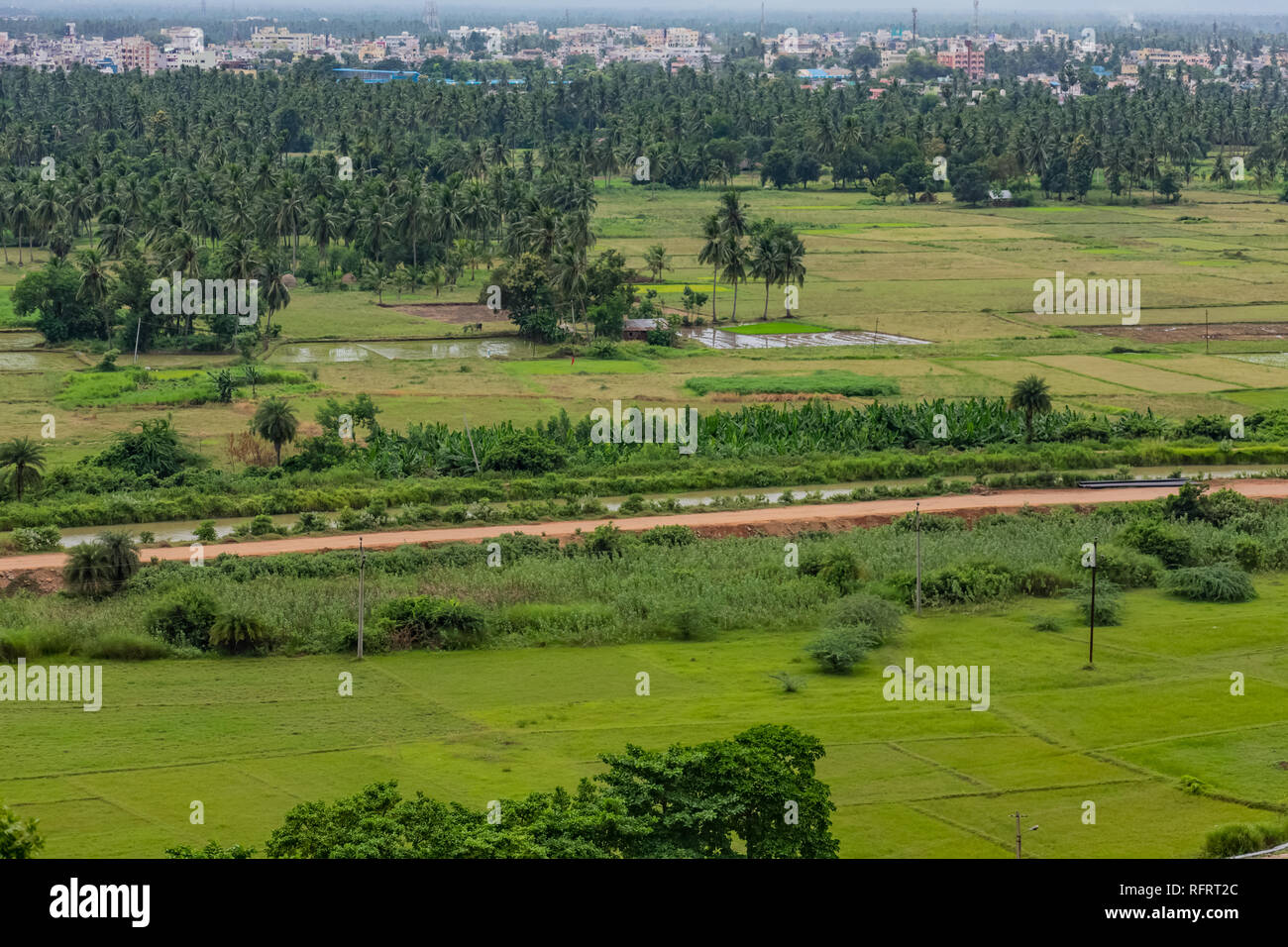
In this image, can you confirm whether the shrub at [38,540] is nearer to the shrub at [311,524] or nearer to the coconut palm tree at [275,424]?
the shrub at [311,524]

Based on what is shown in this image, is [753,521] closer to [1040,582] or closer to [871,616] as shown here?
[1040,582]

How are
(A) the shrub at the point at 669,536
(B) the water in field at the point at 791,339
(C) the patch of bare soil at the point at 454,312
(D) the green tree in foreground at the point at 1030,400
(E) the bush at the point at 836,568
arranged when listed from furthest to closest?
1. (C) the patch of bare soil at the point at 454,312
2. (B) the water in field at the point at 791,339
3. (D) the green tree in foreground at the point at 1030,400
4. (A) the shrub at the point at 669,536
5. (E) the bush at the point at 836,568

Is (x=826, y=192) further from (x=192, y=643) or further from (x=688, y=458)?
(x=192, y=643)

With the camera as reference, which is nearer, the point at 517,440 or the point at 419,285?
the point at 517,440

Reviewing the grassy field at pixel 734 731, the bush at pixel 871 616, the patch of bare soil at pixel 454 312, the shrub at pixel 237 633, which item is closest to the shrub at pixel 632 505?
the grassy field at pixel 734 731
